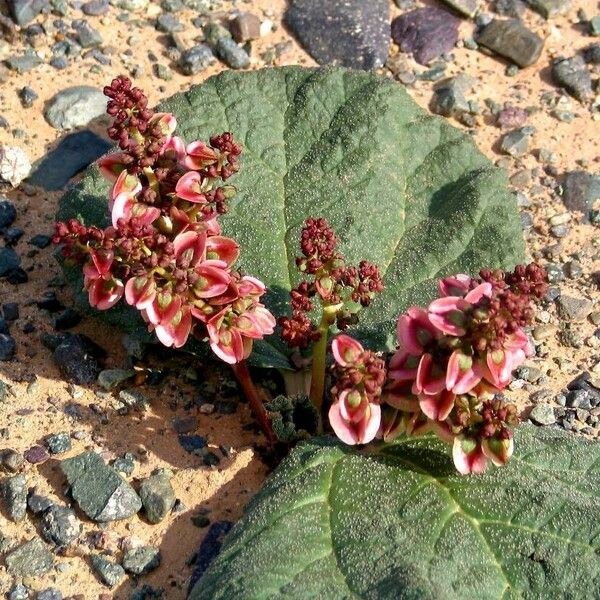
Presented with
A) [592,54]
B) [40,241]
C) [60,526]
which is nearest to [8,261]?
[40,241]

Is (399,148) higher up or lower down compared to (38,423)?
higher up

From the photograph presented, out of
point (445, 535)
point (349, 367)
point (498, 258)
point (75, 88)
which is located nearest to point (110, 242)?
point (349, 367)

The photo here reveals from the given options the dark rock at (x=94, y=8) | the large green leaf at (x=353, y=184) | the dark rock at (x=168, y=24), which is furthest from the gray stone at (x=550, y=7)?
the dark rock at (x=94, y=8)

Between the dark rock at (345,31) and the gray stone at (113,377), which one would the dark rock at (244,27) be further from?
the gray stone at (113,377)

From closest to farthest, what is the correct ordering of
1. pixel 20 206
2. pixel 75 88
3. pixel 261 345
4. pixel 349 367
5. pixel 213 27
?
pixel 349 367
pixel 261 345
pixel 20 206
pixel 75 88
pixel 213 27

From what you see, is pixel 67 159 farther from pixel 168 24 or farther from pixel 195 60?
pixel 168 24

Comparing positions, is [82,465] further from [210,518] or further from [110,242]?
[110,242]

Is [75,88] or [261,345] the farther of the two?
[75,88]
